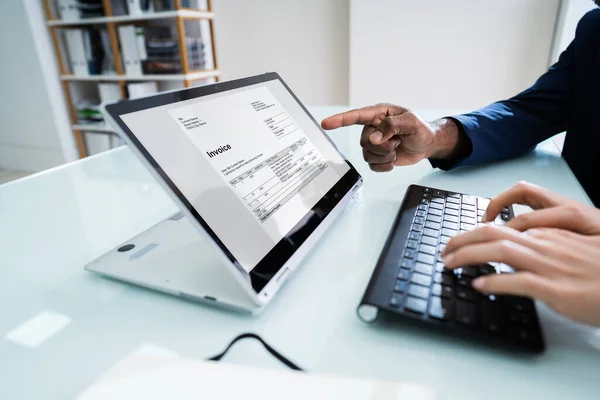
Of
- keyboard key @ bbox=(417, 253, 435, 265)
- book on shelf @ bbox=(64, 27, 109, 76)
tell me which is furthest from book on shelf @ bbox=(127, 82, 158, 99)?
keyboard key @ bbox=(417, 253, 435, 265)

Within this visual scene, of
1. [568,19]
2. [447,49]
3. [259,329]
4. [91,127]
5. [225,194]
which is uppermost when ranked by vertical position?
[568,19]

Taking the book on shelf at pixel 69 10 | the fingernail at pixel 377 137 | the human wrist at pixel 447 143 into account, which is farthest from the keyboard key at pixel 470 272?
the book on shelf at pixel 69 10

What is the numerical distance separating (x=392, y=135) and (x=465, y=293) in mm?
401

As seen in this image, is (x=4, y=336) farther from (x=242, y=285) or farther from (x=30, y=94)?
(x=30, y=94)

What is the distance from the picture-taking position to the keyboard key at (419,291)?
34 centimetres

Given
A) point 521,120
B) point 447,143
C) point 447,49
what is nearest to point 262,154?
point 447,143

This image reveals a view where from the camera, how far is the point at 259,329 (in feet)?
1.13

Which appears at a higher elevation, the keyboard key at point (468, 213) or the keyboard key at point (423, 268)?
the keyboard key at point (423, 268)

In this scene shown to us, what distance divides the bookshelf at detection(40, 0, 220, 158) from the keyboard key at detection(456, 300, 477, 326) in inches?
88.0

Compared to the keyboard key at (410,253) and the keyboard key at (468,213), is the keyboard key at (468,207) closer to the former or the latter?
the keyboard key at (468,213)

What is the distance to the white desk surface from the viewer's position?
0.95 feet

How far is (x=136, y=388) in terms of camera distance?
0.27 meters

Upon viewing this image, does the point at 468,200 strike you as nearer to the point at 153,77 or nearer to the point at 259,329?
the point at 259,329

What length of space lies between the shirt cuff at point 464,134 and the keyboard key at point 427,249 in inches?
14.6
